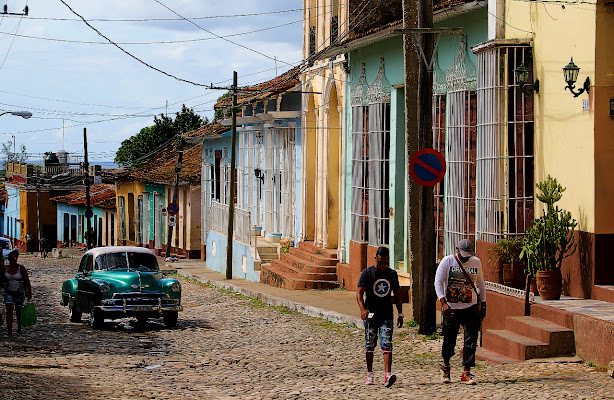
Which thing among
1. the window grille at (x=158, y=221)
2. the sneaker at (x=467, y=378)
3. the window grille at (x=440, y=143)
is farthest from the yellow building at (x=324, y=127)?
the window grille at (x=158, y=221)

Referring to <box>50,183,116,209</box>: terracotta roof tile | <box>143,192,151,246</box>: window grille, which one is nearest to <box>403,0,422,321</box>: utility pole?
<box>143,192,151,246</box>: window grille

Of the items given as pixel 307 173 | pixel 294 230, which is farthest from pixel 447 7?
pixel 294 230

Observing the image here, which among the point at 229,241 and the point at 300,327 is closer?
the point at 300,327

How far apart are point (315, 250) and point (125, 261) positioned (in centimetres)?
758

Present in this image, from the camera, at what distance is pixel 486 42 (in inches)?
583

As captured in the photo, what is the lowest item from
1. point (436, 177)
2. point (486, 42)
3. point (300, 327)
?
point (300, 327)

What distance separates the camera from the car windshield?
18.5 metres

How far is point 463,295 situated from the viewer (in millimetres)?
10727

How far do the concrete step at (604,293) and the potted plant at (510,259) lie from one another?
1328mm

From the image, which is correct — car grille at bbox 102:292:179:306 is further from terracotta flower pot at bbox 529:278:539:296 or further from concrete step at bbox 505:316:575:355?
concrete step at bbox 505:316:575:355

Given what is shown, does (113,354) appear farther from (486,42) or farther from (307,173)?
(307,173)

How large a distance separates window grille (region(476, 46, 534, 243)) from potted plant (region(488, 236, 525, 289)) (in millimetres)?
422

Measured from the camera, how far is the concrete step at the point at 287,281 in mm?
23219

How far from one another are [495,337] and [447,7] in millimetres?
6549
